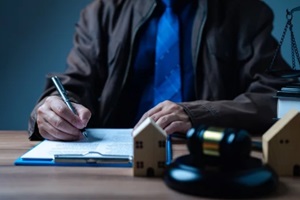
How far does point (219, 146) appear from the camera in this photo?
583 millimetres

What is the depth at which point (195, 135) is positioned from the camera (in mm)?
607

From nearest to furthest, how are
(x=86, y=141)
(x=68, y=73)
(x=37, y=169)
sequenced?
(x=37, y=169), (x=86, y=141), (x=68, y=73)

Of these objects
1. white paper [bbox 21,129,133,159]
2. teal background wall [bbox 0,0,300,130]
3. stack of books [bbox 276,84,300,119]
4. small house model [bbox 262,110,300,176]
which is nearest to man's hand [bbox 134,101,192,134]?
white paper [bbox 21,129,133,159]

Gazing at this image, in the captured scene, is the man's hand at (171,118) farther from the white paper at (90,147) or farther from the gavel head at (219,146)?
the gavel head at (219,146)

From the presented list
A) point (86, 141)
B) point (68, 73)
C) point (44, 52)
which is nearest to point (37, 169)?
point (86, 141)

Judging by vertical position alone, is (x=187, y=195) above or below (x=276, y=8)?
below

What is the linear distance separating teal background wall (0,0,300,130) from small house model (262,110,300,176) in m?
1.35

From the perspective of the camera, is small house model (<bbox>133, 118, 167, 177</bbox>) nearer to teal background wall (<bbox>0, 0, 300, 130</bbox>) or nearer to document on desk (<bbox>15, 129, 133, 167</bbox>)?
document on desk (<bbox>15, 129, 133, 167</bbox>)

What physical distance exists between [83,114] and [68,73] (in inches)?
16.2

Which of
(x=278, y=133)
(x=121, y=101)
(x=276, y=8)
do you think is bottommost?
(x=121, y=101)

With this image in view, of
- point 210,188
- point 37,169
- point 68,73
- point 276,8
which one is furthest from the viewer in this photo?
point 276,8

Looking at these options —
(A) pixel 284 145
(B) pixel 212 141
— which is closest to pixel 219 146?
(B) pixel 212 141

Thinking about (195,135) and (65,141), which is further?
(65,141)

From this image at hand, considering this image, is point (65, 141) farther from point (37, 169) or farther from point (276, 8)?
point (276, 8)
